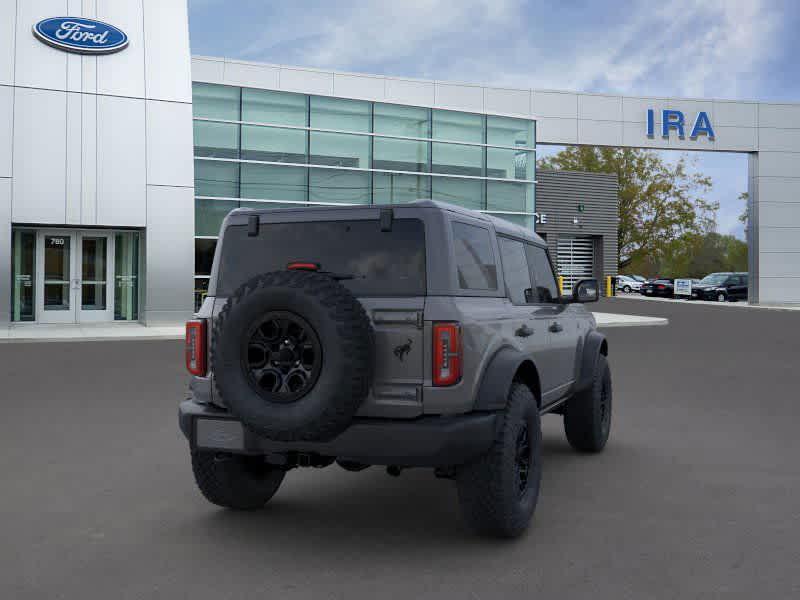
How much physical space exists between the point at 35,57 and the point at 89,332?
808cm

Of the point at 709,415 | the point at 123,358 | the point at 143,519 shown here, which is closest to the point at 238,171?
the point at 123,358

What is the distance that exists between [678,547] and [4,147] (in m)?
22.8

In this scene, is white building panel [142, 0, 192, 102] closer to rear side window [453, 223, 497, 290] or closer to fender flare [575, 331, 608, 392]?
fender flare [575, 331, 608, 392]

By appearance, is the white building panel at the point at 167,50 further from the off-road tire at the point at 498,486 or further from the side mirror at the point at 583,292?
the off-road tire at the point at 498,486

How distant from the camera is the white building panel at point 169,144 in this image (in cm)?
2453

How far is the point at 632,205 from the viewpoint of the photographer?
7369 cm

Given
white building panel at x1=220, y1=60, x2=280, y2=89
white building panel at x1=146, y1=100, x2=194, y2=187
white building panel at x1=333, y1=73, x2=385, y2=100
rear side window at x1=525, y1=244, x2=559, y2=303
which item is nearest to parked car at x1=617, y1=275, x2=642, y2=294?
white building panel at x1=333, y1=73, x2=385, y2=100

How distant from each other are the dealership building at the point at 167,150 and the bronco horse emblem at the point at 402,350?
1990 centimetres

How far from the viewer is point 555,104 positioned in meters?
38.9

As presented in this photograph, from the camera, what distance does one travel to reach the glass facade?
91.0 ft

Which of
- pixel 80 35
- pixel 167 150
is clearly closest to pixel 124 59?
pixel 80 35

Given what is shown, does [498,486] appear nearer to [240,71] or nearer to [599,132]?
[240,71]

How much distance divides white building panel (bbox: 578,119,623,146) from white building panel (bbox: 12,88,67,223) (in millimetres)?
23625

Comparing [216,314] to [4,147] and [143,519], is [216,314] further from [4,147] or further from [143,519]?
[4,147]
